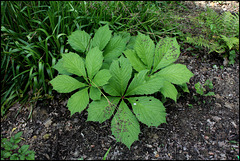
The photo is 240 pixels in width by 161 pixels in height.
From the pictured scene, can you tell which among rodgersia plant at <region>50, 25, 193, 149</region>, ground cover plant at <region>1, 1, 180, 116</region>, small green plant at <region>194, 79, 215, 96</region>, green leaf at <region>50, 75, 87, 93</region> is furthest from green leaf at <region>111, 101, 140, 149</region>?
ground cover plant at <region>1, 1, 180, 116</region>

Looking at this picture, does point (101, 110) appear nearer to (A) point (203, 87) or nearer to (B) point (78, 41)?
Result: (B) point (78, 41)

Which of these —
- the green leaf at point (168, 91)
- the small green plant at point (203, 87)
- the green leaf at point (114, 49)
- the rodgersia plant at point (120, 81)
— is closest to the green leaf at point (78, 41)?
the rodgersia plant at point (120, 81)

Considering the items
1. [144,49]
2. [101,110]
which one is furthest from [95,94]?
[144,49]

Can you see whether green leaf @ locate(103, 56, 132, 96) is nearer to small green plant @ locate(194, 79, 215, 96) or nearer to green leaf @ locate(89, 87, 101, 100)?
green leaf @ locate(89, 87, 101, 100)

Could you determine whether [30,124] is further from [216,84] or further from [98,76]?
[216,84]

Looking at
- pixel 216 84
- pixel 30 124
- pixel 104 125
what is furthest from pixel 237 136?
pixel 30 124

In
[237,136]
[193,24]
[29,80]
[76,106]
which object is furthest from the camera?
[193,24]

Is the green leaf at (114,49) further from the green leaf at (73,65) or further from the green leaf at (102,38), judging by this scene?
the green leaf at (73,65)
